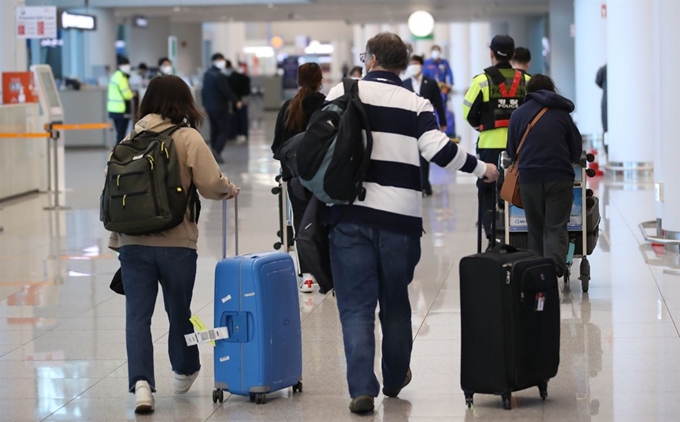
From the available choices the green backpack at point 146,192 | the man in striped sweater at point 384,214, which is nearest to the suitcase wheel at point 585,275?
the man in striped sweater at point 384,214

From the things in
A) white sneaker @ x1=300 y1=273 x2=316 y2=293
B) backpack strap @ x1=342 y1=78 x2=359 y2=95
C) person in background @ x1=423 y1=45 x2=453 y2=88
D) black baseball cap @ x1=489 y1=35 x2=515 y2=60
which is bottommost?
white sneaker @ x1=300 y1=273 x2=316 y2=293

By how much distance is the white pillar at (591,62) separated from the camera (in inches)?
862

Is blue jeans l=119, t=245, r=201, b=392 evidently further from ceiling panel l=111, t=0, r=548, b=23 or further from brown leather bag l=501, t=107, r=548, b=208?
ceiling panel l=111, t=0, r=548, b=23

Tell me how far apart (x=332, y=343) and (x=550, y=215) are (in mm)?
1663

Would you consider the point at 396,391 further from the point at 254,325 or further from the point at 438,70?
the point at 438,70

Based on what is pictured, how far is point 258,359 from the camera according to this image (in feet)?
17.1

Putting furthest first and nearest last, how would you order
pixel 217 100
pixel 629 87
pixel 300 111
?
pixel 217 100 < pixel 629 87 < pixel 300 111

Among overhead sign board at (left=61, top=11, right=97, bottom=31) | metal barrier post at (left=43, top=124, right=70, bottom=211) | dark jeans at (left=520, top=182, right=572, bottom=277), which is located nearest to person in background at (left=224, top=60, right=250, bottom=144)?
overhead sign board at (left=61, top=11, right=97, bottom=31)

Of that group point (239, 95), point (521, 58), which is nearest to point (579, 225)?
point (521, 58)

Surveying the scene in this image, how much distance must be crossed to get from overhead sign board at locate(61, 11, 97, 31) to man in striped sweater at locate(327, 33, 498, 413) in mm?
22537

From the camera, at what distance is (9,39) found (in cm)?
1873

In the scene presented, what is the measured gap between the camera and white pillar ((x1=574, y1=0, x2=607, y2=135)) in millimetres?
21906

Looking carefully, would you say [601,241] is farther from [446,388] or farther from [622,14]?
[622,14]

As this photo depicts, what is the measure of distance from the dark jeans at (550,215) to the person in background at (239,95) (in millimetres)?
19668
